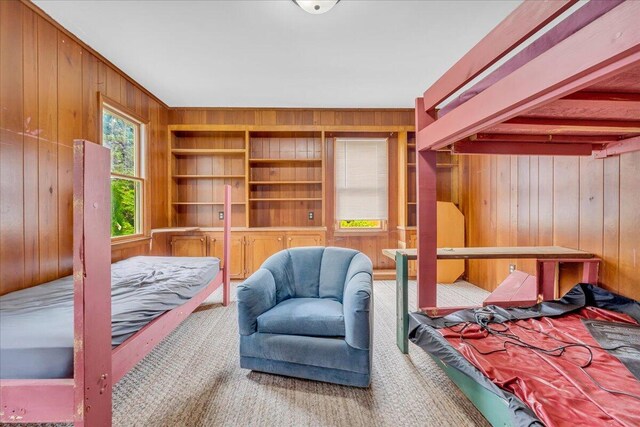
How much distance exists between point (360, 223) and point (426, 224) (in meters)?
2.64

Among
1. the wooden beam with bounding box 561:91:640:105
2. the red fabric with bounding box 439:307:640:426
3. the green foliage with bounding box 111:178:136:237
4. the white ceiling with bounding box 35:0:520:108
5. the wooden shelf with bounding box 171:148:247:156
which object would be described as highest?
the white ceiling with bounding box 35:0:520:108

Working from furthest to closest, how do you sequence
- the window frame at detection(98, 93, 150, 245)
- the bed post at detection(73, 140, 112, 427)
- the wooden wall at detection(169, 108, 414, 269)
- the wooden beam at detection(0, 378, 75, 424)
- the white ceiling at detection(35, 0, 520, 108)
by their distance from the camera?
the wooden wall at detection(169, 108, 414, 269) → the window frame at detection(98, 93, 150, 245) → the white ceiling at detection(35, 0, 520, 108) → the wooden beam at detection(0, 378, 75, 424) → the bed post at detection(73, 140, 112, 427)

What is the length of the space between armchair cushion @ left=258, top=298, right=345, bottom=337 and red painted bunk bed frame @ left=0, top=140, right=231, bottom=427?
2.97 ft

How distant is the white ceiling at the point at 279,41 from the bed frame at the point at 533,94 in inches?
40.0

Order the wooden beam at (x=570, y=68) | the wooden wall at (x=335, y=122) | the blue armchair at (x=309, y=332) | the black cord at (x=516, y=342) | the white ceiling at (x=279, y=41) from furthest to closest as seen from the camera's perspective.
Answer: the wooden wall at (x=335, y=122)
the white ceiling at (x=279, y=41)
the blue armchair at (x=309, y=332)
the black cord at (x=516, y=342)
the wooden beam at (x=570, y=68)

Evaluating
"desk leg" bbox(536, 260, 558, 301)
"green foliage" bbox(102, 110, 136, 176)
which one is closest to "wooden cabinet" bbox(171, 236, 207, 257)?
"green foliage" bbox(102, 110, 136, 176)

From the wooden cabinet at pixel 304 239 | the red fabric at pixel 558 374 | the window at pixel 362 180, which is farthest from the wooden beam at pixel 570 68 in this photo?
the window at pixel 362 180

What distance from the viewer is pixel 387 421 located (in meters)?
1.53

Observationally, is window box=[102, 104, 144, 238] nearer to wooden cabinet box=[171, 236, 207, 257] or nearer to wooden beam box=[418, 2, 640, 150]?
wooden cabinet box=[171, 236, 207, 257]

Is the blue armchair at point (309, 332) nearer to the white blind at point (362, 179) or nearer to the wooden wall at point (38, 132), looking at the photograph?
the wooden wall at point (38, 132)

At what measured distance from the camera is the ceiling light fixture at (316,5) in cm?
212

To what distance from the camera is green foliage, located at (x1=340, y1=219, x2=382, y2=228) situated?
4719 millimetres

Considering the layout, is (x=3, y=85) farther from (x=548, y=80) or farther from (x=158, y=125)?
(x=548, y=80)

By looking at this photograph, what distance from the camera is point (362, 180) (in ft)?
15.1
